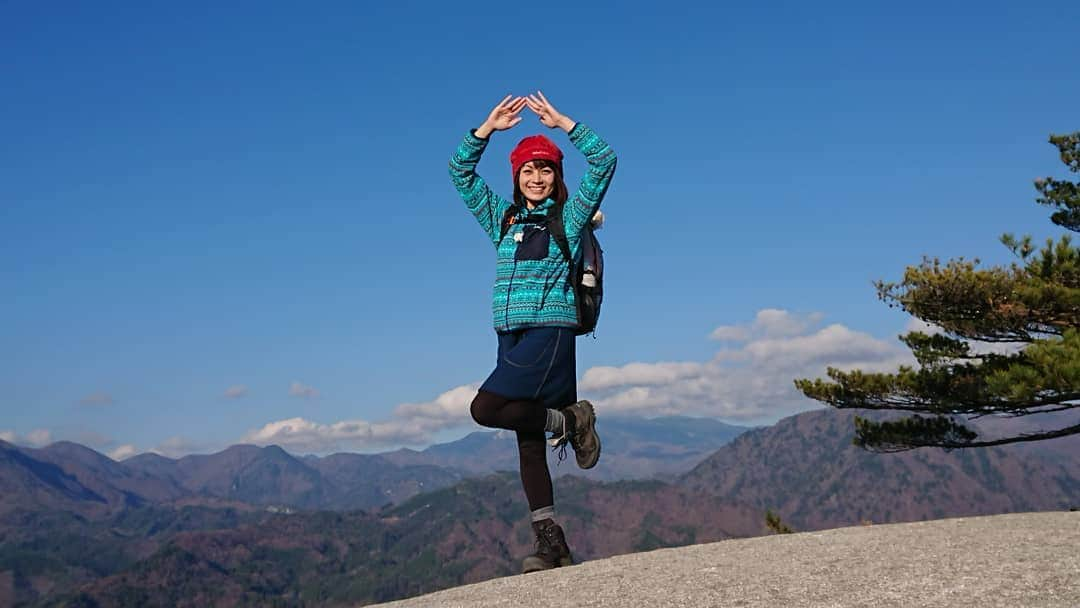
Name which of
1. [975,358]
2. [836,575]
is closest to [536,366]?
[836,575]

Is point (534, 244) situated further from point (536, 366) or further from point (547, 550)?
point (547, 550)

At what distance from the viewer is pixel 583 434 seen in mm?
6770

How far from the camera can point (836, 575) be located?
591 centimetres

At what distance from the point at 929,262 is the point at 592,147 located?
1137 centimetres

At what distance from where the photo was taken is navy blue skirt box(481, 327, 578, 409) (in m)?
6.47

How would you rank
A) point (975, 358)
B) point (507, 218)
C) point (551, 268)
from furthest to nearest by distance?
point (975, 358) < point (507, 218) < point (551, 268)

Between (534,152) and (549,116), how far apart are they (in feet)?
0.96

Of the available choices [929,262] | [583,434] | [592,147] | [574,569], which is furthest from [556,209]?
[929,262]

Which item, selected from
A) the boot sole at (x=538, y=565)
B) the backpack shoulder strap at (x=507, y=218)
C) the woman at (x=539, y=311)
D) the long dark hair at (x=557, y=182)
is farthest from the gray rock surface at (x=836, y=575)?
the long dark hair at (x=557, y=182)

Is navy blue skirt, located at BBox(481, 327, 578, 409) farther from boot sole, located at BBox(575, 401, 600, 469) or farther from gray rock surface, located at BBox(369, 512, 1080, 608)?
gray rock surface, located at BBox(369, 512, 1080, 608)

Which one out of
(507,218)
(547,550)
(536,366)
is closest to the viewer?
(536,366)

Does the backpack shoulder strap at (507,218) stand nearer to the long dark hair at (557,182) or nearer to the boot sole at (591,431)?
the long dark hair at (557,182)

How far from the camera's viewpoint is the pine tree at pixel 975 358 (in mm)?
14484

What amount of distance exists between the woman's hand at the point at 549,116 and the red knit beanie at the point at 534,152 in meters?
0.16
